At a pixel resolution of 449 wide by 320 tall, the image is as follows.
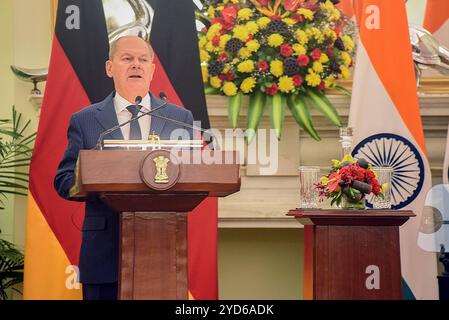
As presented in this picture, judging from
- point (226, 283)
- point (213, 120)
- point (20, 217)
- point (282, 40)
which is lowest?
point (226, 283)

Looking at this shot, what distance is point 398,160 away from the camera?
441 cm

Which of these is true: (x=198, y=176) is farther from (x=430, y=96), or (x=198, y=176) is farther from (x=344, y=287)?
(x=430, y=96)

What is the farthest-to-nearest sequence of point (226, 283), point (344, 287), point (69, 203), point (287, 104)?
point (226, 283)
point (287, 104)
point (69, 203)
point (344, 287)

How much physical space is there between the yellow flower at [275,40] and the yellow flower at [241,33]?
0.13m

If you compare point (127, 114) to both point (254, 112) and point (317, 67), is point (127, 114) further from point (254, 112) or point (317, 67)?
point (317, 67)

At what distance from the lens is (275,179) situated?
4.81m

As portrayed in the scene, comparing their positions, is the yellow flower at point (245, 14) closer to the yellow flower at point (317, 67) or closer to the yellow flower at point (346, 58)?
the yellow flower at point (317, 67)

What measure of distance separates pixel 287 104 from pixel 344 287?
58.6 inches

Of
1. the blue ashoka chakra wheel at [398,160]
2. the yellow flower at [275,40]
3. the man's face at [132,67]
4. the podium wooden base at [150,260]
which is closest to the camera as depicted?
the podium wooden base at [150,260]

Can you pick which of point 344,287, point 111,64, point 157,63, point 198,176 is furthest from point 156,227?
point 157,63

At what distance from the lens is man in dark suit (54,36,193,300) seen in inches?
136

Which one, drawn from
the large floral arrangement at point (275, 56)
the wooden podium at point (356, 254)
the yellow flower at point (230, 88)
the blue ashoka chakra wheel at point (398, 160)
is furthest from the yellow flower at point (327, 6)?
the wooden podium at point (356, 254)

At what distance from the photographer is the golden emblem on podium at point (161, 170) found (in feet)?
8.75

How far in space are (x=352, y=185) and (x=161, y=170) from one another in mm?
1090
